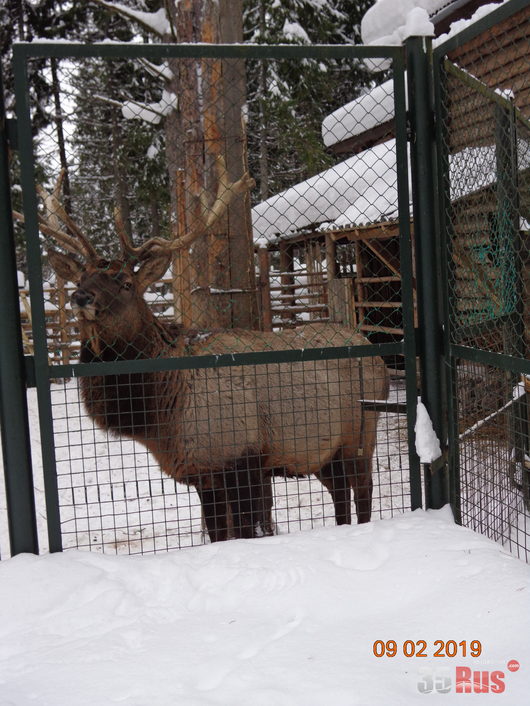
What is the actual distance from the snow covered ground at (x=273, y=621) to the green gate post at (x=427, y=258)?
41cm

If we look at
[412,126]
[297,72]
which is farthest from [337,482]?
[297,72]

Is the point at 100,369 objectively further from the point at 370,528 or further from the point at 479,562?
the point at 479,562

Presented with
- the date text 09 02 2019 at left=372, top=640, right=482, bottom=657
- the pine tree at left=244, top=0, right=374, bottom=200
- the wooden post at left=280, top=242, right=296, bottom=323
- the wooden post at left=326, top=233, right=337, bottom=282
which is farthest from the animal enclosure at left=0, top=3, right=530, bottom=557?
the pine tree at left=244, top=0, right=374, bottom=200

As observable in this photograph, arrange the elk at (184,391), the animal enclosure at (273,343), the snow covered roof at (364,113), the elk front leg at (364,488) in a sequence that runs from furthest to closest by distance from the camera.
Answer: the snow covered roof at (364,113), the elk front leg at (364,488), the elk at (184,391), the animal enclosure at (273,343)

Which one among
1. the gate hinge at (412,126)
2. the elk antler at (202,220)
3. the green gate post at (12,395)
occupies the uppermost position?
the gate hinge at (412,126)

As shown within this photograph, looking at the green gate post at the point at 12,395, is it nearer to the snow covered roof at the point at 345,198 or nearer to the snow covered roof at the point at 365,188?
the snow covered roof at the point at 365,188

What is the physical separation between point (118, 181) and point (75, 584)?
19710 mm

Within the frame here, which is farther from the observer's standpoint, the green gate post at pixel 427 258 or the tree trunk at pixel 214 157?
the tree trunk at pixel 214 157

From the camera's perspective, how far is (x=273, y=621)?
279cm

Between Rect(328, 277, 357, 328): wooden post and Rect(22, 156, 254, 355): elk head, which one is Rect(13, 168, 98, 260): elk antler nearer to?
Rect(22, 156, 254, 355): elk head

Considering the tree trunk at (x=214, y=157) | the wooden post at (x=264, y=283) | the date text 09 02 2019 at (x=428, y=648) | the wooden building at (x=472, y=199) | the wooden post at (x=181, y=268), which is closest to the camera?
the date text 09 02 2019 at (x=428, y=648)

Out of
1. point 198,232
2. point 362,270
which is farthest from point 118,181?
point 198,232

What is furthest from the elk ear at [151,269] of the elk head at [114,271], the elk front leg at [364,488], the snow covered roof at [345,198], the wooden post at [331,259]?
the wooden post at [331,259]

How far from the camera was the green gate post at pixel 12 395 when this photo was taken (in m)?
3.40
